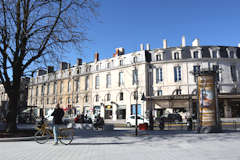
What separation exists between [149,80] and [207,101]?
2418 cm

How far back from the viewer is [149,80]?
127 feet

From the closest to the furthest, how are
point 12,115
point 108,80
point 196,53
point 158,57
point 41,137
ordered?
point 41,137, point 12,115, point 196,53, point 158,57, point 108,80

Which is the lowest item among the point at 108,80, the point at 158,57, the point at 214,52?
the point at 108,80

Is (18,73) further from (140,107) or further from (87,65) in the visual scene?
(87,65)

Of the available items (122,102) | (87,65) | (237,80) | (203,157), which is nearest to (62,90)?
(87,65)

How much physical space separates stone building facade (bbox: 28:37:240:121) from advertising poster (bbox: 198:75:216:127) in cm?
1349

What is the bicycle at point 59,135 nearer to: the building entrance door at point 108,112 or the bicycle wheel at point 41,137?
the bicycle wheel at point 41,137

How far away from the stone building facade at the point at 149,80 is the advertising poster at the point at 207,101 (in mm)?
13491

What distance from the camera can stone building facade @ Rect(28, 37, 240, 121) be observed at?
3625 cm

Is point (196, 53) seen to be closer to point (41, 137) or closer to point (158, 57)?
point (158, 57)

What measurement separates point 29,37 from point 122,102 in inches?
1155

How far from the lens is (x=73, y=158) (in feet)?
21.0

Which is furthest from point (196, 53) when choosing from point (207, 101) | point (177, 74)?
point (207, 101)

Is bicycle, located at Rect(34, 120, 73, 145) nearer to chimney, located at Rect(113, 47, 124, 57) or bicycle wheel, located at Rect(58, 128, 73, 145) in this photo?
bicycle wheel, located at Rect(58, 128, 73, 145)
